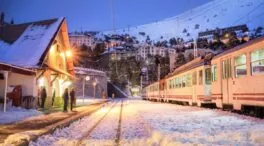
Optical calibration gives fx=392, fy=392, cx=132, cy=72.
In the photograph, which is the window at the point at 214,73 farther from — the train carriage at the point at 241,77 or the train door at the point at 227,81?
the train door at the point at 227,81

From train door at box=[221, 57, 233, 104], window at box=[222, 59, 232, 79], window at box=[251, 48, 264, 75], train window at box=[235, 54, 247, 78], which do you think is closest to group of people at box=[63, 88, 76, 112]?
train door at box=[221, 57, 233, 104]

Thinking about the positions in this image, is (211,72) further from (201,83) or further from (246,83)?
(246,83)

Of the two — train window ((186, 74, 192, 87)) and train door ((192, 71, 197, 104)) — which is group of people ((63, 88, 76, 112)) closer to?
train door ((192, 71, 197, 104))

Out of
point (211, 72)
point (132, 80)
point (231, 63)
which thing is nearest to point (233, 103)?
point (231, 63)

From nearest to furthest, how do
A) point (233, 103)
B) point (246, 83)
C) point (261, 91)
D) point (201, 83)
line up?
point (261, 91) < point (246, 83) < point (233, 103) < point (201, 83)

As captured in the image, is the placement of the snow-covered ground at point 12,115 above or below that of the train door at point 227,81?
below

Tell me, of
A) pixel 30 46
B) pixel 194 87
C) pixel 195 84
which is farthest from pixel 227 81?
pixel 30 46

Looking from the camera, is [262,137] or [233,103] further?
[233,103]

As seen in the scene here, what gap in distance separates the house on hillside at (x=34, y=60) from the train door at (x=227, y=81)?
11237 millimetres

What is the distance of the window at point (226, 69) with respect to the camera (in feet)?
59.5

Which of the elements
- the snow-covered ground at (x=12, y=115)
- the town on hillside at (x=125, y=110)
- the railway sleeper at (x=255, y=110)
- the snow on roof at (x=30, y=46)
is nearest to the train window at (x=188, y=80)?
the town on hillside at (x=125, y=110)

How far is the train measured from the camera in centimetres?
1466

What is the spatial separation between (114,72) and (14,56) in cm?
8919

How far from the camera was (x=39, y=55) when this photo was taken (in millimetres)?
27250
